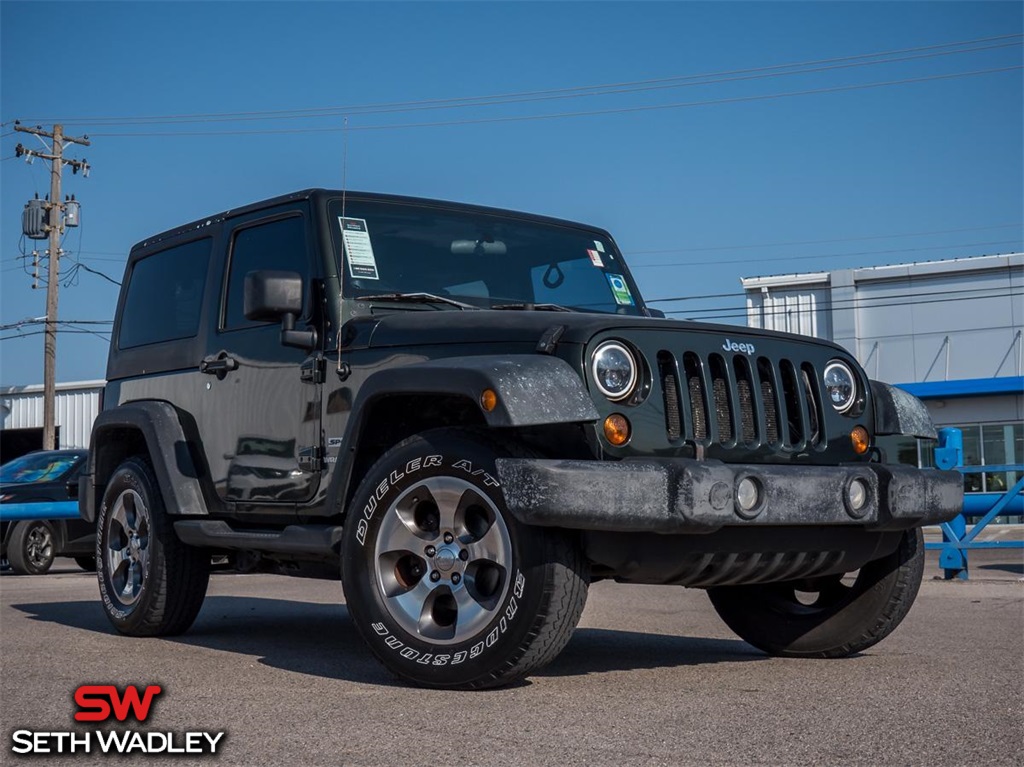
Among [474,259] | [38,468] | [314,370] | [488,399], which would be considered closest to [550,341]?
[488,399]

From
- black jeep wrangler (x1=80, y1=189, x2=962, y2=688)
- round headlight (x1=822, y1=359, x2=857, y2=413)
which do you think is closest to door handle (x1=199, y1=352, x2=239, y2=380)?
black jeep wrangler (x1=80, y1=189, x2=962, y2=688)

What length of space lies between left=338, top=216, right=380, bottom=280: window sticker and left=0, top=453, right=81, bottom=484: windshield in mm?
9927

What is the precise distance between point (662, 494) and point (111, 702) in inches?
85.0

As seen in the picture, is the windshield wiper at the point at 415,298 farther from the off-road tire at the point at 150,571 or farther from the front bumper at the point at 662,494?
the off-road tire at the point at 150,571

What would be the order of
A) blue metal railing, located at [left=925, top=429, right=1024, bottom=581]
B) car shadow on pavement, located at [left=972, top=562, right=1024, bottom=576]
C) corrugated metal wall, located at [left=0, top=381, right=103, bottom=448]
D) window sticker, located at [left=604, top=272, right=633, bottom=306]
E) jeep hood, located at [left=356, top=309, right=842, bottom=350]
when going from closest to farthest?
jeep hood, located at [left=356, top=309, right=842, bottom=350] → window sticker, located at [left=604, top=272, right=633, bottom=306] → blue metal railing, located at [left=925, top=429, right=1024, bottom=581] → car shadow on pavement, located at [left=972, top=562, right=1024, bottom=576] → corrugated metal wall, located at [left=0, top=381, right=103, bottom=448]

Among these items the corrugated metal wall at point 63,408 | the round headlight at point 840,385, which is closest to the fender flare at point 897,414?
the round headlight at point 840,385

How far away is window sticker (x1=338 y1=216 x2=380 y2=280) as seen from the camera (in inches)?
243

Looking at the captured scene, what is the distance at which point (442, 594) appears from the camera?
5.09m

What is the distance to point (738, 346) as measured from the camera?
544 centimetres

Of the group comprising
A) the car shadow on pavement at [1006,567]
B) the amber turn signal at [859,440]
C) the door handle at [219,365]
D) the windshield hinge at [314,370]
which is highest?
the door handle at [219,365]

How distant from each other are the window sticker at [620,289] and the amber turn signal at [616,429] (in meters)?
2.27

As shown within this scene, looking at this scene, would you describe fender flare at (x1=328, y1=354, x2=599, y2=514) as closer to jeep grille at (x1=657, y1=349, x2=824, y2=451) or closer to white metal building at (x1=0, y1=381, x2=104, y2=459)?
jeep grille at (x1=657, y1=349, x2=824, y2=451)

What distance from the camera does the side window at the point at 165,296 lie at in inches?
291

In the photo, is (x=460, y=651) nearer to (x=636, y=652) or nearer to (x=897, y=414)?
(x=636, y=652)
